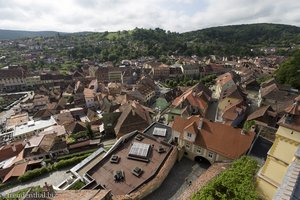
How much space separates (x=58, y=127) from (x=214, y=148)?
1499 inches

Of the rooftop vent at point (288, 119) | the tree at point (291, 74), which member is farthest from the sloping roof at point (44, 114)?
the tree at point (291, 74)

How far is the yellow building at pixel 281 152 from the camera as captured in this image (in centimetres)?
1443

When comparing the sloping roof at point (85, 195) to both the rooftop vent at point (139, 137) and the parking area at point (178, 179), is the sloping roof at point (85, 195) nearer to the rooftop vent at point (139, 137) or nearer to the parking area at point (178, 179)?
the parking area at point (178, 179)

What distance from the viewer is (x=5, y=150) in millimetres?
41344

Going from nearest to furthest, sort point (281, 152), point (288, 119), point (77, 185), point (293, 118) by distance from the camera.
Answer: point (293, 118), point (288, 119), point (281, 152), point (77, 185)

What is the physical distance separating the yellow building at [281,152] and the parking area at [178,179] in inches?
353

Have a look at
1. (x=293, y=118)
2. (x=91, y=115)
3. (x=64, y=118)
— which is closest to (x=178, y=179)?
(x=293, y=118)

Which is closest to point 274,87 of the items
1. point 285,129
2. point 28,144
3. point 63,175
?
point 285,129

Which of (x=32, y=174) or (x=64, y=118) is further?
(x=64, y=118)

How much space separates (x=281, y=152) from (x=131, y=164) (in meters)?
16.2

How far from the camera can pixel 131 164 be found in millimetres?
24656

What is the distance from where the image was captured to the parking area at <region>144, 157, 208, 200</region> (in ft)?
72.5

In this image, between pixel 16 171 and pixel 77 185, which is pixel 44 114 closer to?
pixel 16 171

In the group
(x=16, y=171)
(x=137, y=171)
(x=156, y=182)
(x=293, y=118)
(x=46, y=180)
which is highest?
(x=293, y=118)
